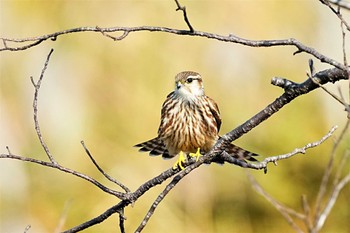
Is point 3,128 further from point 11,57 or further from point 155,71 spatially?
point 155,71

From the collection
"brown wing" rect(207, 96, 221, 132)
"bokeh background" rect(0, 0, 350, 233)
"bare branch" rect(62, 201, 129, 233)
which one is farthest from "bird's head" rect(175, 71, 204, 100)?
"bokeh background" rect(0, 0, 350, 233)

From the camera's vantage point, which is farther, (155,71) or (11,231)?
(155,71)

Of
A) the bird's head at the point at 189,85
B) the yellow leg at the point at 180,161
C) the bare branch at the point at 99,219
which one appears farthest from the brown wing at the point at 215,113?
the bare branch at the point at 99,219

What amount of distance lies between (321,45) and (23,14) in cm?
396

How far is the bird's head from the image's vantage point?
446cm

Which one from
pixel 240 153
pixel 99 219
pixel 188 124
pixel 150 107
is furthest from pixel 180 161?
pixel 150 107

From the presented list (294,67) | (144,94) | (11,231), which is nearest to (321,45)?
(294,67)

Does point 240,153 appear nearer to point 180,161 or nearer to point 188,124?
point 188,124

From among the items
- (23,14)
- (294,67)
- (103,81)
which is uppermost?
(23,14)

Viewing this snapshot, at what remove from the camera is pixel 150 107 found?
9.84 m

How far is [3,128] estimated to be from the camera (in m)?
9.95

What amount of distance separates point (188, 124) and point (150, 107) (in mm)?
5441

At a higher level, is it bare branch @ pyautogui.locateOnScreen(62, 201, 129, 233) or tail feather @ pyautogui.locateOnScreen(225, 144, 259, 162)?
tail feather @ pyautogui.locateOnScreen(225, 144, 259, 162)

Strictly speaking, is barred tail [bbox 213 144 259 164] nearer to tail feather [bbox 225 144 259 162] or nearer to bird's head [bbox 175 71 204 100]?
tail feather [bbox 225 144 259 162]
